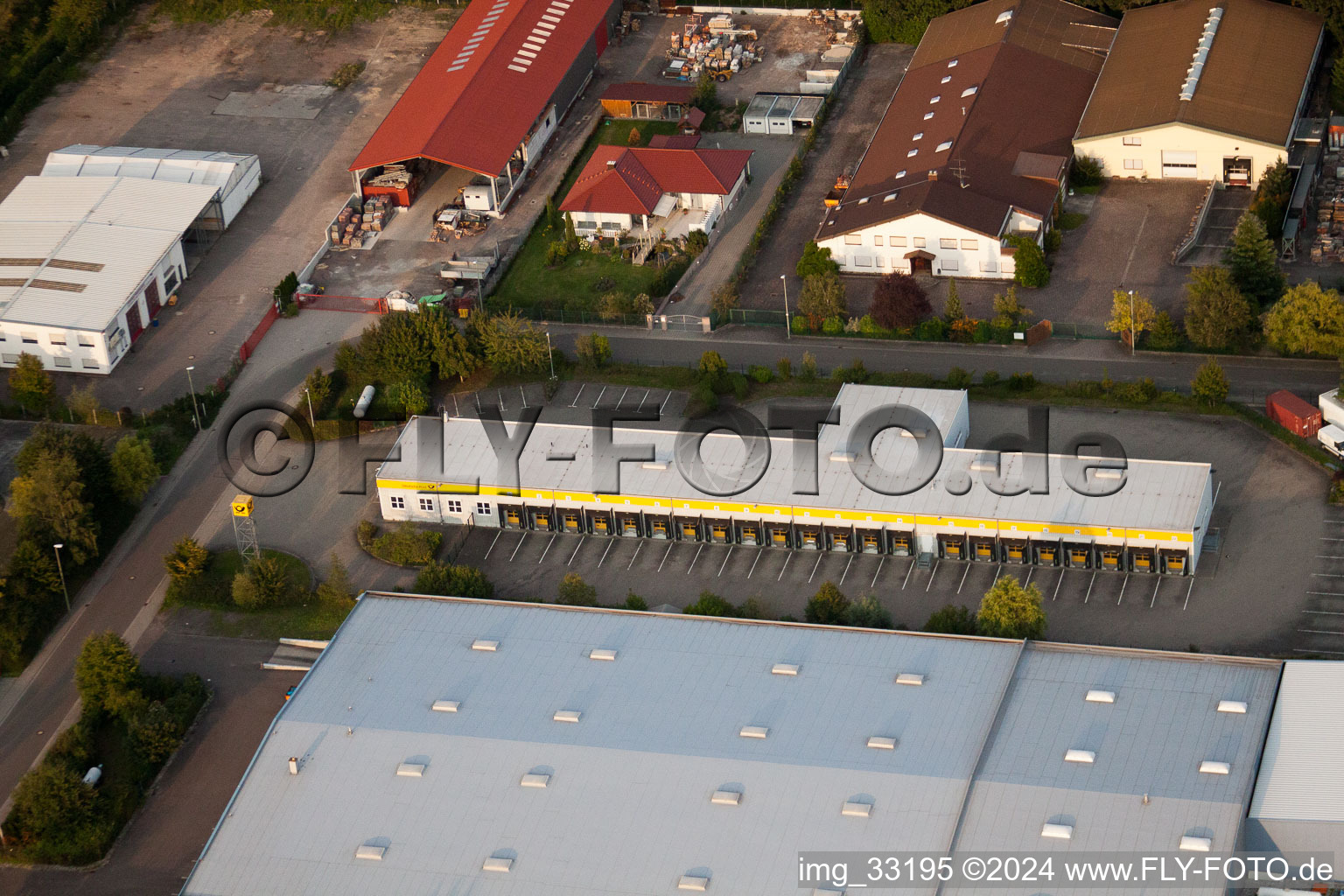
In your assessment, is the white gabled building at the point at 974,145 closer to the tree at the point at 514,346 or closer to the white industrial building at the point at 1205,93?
the white industrial building at the point at 1205,93

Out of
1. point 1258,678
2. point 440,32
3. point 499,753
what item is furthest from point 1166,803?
point 440,32

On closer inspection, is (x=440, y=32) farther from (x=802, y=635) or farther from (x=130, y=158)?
(x=802, y=635)

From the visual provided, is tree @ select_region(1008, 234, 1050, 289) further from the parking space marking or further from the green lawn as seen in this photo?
the parking space marking

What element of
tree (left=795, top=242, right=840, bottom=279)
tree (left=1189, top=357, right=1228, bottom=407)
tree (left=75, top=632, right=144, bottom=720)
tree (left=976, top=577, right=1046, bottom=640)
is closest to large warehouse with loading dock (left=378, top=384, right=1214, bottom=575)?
tree (left=976, top=577, right=1046, bottom=640)

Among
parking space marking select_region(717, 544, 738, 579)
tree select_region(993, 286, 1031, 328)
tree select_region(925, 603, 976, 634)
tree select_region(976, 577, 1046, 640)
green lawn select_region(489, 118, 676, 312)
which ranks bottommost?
parking space marking select_region(717, 544, 738, 579)

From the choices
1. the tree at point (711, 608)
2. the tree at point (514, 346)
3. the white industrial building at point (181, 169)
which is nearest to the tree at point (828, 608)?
the tree at point (711, 608)

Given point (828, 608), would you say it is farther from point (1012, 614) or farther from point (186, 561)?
point (186, 561)

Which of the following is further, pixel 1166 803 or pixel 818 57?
pixel 818 57
